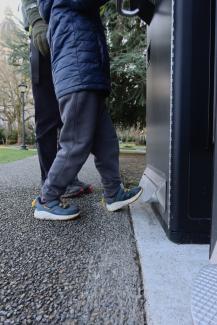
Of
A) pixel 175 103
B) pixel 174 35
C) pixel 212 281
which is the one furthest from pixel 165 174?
pixel 212 281

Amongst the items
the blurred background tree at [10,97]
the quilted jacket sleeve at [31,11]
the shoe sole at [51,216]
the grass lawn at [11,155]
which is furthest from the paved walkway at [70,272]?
the blurred background tree at [10,97]

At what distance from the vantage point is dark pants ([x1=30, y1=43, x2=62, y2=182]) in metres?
2.38

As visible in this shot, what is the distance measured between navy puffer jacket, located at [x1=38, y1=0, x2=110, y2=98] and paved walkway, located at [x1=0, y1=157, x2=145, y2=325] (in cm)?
71

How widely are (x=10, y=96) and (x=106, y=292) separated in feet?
87.0

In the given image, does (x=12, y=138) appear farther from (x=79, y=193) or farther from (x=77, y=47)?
(x=77, y=47)

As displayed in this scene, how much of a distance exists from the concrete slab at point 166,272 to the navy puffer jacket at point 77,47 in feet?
2.53

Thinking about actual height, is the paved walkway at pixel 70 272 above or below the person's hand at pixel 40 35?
below

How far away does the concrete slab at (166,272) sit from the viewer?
0.93m

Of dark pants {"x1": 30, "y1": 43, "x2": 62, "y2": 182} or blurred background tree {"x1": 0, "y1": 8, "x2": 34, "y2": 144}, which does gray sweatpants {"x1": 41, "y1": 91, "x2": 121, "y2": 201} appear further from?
blurred background tree {"x1": 0, "y1": 8, "x2": 34, "y2": 144}

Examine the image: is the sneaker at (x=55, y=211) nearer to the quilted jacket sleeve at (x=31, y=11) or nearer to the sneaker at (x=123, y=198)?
the sneaker at (x=123, y=198)

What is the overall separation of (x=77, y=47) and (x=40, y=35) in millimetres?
517

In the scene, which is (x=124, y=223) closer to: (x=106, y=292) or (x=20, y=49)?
(x=106, y=292)

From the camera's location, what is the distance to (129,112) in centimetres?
808

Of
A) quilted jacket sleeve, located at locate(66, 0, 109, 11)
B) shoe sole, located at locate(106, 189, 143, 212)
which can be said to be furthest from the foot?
quilted jacket sleeve, located at locate(66, 0, 109, 11)
